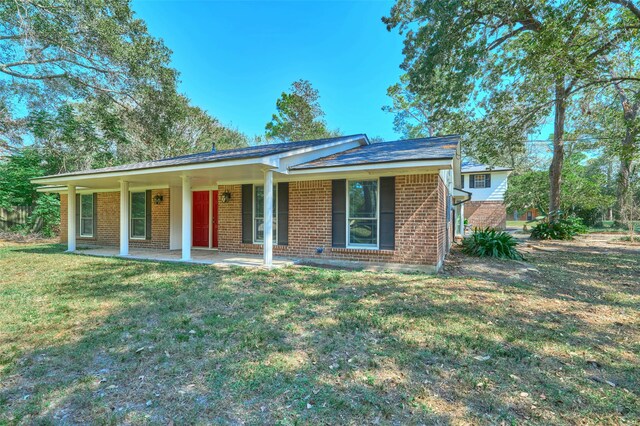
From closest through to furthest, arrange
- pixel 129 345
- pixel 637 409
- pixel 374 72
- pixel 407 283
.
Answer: pixel 637 409, pixel 129 345, pixel 407 283, pixel 374 72

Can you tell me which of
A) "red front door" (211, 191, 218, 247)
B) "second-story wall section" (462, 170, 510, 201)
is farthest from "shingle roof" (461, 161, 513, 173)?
"red front door" (211, 191, 218, 247)

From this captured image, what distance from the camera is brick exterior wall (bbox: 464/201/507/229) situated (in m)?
25.9

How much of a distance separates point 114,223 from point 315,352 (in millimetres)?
12658

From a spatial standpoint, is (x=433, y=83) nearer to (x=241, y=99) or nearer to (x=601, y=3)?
(x=601, y=3)

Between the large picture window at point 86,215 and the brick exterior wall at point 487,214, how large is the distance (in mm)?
25427

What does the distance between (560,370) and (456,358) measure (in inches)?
38.7

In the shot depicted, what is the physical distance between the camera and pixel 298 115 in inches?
1149

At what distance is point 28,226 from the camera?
1772 cm

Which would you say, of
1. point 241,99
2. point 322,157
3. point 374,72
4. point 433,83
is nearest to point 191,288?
point 322,157

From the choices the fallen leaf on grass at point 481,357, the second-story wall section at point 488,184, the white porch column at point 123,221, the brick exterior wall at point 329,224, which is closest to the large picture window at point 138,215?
the white porch column at point 123,221

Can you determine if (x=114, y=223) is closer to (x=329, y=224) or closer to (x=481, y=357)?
(x=329, y=224)

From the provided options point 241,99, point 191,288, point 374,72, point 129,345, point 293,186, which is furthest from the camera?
point 241,99

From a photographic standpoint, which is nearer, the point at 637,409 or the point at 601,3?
the point at 637,409

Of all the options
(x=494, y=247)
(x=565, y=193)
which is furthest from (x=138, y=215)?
(x=565, y=193)
